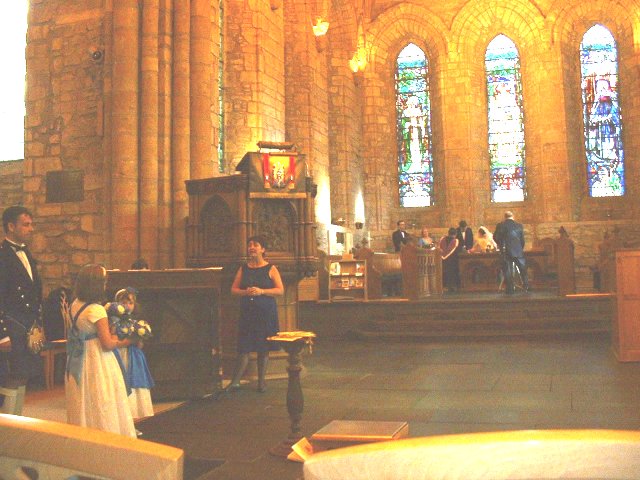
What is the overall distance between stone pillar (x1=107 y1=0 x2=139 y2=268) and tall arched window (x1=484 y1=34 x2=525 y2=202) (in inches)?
541

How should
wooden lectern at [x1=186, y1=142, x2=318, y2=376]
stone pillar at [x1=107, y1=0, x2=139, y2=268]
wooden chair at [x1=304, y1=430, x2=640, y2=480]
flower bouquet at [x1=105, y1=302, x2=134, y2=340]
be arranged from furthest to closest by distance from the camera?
stone pillar at [x1=107, y1=0, x2=139, y2=268]
wooden lectern at [x1=186, y1=142, x2=318, y2=376]
flower bouquet at [x1=105, y1=302, x2=134, y2=340]
wooden chair at [x1=304, y1=430, x2=640, y2=480]

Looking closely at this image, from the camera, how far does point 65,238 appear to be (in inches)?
412

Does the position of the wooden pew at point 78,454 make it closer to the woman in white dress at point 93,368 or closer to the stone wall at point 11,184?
the woman in white dress at point 93,368

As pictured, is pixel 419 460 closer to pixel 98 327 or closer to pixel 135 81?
pixel 98 327

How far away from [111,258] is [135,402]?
530cm

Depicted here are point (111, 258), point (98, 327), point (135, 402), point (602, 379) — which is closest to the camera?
point (98, 327)

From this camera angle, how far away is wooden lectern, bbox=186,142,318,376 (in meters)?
8.10

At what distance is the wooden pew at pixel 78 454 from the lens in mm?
674

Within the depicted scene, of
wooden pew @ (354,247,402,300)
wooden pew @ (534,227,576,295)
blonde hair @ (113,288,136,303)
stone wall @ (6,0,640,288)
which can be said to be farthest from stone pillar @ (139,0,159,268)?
wooden pew @ (534,227,576,295)

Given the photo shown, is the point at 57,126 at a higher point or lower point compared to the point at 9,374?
higher

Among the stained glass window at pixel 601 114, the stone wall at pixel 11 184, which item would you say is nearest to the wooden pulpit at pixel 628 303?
the stone wall at pixel 11 184

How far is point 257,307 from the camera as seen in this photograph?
6547 mm

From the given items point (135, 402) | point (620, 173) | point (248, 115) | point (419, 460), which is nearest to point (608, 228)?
point (620, 173)

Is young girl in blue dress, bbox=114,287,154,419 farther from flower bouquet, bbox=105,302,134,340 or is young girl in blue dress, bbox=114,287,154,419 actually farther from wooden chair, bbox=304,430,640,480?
wooden chair, bbox=304,430,640,480
